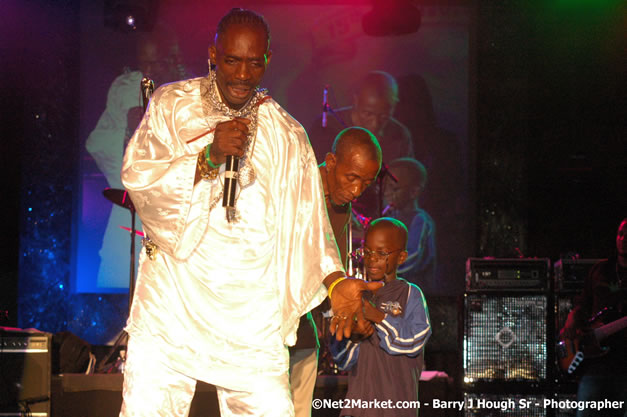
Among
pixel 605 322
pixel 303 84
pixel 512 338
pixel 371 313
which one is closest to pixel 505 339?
pixel 512 338

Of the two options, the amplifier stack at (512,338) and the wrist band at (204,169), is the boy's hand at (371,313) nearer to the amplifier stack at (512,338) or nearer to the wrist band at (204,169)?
the wrist band at (204,169)

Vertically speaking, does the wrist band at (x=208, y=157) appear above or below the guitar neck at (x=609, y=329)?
above

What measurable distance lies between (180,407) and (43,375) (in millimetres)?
2604

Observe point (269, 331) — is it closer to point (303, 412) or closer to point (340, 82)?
point (303, 412)

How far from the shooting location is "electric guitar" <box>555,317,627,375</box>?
4.81 meters

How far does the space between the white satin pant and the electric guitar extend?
3.32 metres

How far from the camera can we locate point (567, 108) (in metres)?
7.53

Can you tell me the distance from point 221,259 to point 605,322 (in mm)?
3602

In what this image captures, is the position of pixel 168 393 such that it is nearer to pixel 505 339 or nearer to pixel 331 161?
pixel 331 161

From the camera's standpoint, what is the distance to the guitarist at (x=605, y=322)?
478cm

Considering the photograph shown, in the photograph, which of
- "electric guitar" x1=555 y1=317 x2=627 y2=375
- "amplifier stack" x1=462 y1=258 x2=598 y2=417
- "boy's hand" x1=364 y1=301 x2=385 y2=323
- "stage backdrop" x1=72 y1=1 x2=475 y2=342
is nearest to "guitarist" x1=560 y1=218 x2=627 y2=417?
"electric guitar" x1=555 y1=317 x2=627 y2=375

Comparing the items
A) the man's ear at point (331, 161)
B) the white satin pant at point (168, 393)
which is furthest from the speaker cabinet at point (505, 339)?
the white satin pant at point (168, 393)

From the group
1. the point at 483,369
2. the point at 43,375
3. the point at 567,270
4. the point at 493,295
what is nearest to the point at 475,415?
the point at 483,369

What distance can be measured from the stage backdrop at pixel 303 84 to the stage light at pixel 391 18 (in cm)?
9
